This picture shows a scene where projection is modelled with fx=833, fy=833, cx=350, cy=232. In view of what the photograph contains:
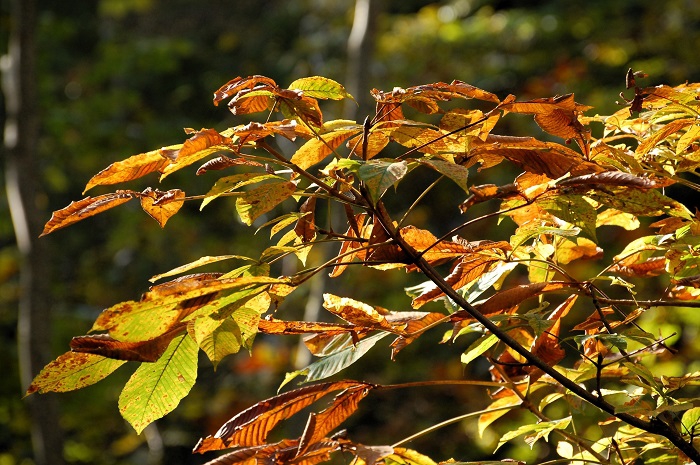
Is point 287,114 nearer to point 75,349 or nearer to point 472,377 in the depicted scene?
point 75,349

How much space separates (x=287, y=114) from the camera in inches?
26.3

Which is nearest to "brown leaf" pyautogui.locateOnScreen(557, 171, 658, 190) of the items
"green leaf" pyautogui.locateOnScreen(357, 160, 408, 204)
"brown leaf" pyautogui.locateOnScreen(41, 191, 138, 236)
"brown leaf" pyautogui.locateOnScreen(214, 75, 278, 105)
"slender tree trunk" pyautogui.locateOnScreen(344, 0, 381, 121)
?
"green leaf" pyautogui.locateOnScreen(357, 160, 408, 204)

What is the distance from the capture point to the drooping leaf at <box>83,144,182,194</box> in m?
0.67

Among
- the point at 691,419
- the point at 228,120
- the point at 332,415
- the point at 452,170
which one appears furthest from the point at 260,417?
the point at 228,120

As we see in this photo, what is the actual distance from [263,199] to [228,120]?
5740mm

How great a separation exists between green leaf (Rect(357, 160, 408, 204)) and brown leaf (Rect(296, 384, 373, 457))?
23cm

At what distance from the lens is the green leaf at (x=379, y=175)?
0.58 m

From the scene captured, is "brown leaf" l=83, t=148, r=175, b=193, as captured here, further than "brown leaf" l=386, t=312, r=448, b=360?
No

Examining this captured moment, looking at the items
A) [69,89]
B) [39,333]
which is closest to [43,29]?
[69,89]

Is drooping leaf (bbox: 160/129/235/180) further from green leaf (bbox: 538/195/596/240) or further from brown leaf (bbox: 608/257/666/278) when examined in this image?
brown leaf (bbox: 608/257/666/278)

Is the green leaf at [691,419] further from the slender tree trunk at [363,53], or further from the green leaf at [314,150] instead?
the slender tree trunk at [363,53]

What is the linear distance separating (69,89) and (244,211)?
7231 mm

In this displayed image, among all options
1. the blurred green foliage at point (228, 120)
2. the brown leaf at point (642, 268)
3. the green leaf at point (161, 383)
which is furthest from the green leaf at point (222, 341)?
the blurred green foliage at point (228, 120)

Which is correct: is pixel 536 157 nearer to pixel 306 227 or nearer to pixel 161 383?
pixel 306 227
